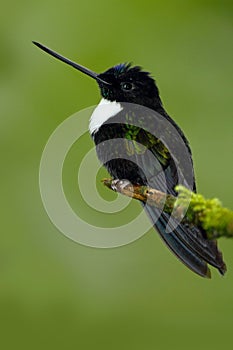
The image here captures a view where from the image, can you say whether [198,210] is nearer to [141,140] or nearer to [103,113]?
[141,140]

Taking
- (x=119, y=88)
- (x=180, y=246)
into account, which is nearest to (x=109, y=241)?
(x=119, y=88)

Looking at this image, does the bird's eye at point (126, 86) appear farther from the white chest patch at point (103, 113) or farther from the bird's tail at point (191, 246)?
the bird's tail at point (191, 246)

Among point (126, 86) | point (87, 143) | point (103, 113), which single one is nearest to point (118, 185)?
point (103, 113)

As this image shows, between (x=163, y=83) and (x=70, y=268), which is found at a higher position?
(x=163, y=83)

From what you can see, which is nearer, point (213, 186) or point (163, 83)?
point (213, 186)

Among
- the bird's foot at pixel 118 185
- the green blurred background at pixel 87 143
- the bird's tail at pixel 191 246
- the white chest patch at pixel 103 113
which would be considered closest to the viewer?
the bird's tail at pixel 191 246

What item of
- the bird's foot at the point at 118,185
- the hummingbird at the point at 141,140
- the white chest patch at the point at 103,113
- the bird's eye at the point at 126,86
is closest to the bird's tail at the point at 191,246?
the hummingbird at the point at 141,140

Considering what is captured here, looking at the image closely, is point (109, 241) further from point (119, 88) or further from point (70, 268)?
point (119, 88)

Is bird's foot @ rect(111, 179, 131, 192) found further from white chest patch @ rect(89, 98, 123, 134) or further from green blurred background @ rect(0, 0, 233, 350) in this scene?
green blurred background @ rect(0, 0, 233, 350)
